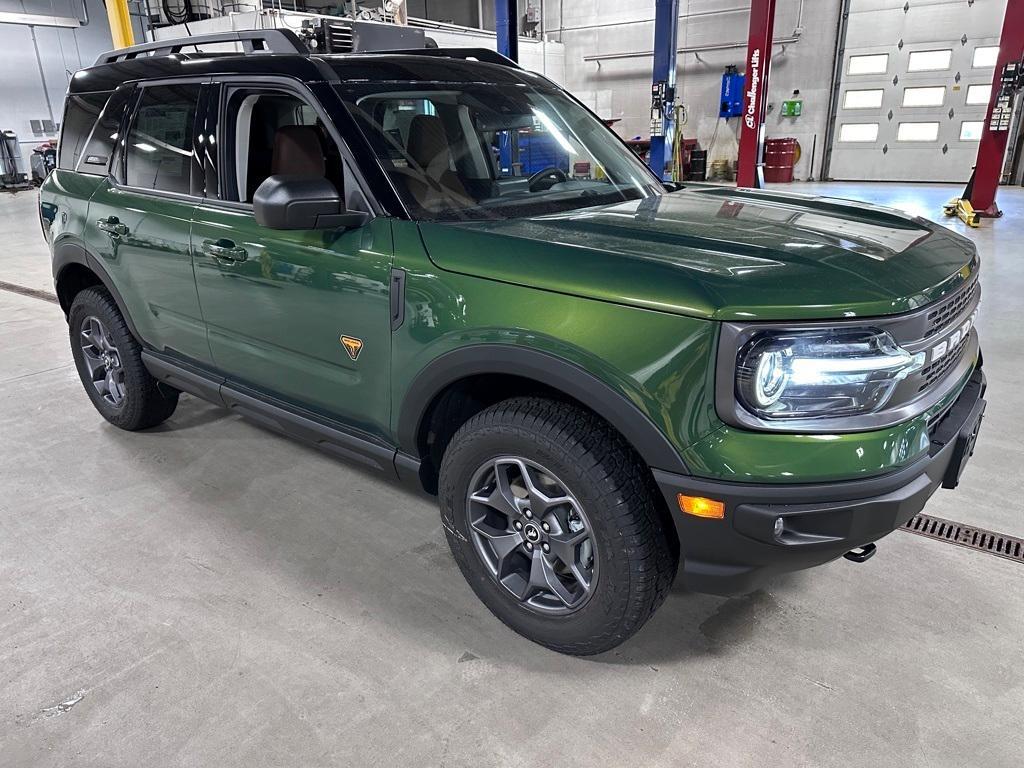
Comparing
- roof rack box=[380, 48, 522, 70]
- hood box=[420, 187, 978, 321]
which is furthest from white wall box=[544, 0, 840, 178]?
hood box=[420, 187, 978, 321]

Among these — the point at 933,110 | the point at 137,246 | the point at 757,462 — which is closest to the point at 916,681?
the point at 757,462

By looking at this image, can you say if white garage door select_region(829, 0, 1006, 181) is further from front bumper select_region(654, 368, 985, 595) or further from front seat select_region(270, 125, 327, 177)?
front bumper select_region(654, 368, 985, 595)

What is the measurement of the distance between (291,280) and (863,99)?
15794 millimetres

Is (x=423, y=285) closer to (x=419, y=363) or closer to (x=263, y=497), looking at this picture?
(x=419, y=363)

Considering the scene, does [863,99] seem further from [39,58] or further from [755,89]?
[39,58]

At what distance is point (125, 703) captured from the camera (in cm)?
191

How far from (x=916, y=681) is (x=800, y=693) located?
33cm

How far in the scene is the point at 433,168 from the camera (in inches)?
91.4

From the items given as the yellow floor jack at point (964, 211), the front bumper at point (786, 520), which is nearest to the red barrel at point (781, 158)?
the yellow floor jack at point (964, 211)

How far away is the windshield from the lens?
2256 millimetres

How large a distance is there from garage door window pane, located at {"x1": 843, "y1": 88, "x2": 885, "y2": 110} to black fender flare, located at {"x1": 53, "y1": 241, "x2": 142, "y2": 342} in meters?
15.5

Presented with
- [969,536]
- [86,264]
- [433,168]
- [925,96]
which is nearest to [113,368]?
[86,264]

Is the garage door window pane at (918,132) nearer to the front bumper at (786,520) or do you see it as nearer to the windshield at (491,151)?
the windshield at (491,151)

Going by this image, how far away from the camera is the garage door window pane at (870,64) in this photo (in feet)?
47.3
